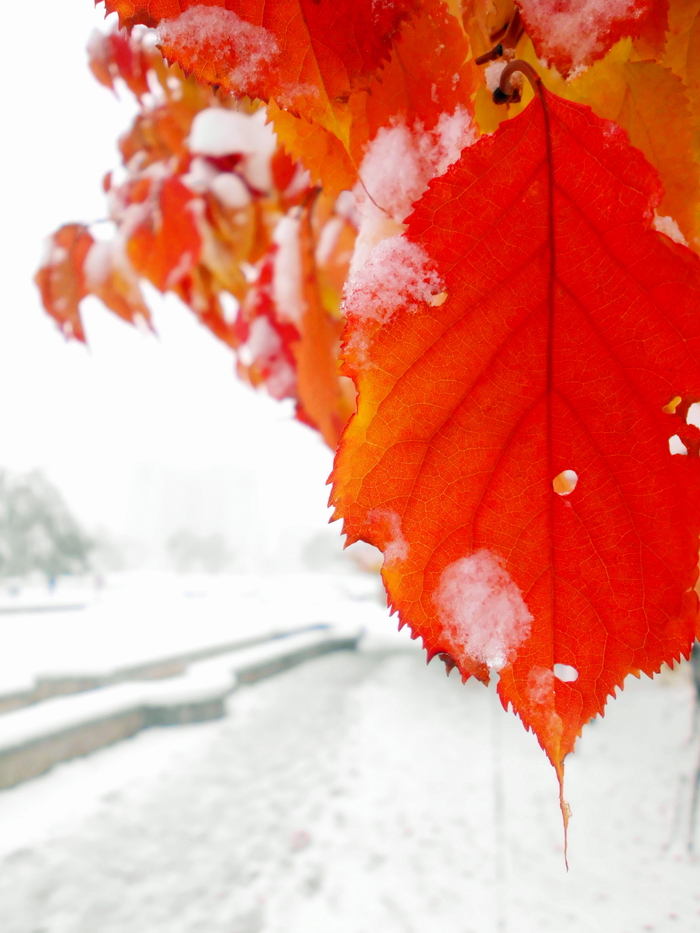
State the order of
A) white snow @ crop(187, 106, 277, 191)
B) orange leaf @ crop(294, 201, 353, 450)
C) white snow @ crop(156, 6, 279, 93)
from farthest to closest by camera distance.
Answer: white snow @ crop(187, 106, 277, 191)
orange leaf @ crop(294, 201, 353, 450)
white snow @ crop(156, 6, 279, 93)

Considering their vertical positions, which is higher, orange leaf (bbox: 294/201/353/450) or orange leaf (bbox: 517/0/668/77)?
orange leaf (bbox: 517/0/668/77)

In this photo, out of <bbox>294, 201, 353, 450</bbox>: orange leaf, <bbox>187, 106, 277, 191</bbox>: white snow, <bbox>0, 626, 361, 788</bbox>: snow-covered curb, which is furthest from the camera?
<bbox>0, 626, 361, 788</bbox>: snow-covered curb

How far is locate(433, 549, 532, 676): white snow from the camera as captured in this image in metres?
0.12

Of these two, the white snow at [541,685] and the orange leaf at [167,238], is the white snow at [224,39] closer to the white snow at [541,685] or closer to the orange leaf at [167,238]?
the white snow at [541,685]

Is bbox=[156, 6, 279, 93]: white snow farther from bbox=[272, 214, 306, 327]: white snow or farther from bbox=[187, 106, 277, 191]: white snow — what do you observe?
bbox=[187, 106, 277, 191]: white snow

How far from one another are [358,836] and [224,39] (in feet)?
8.26

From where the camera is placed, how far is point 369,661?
646cm

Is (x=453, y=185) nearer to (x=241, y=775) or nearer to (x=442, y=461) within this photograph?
(x=442, y=461)

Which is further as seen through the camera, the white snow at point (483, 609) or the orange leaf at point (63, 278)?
the orange leaf at point (63, 278)

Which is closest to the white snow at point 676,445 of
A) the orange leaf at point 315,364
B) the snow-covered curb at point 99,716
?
the orange leaf at point 315,364

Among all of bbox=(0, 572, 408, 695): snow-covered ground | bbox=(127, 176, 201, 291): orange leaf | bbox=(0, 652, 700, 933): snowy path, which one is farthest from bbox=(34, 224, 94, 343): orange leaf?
bbox=(0, 572, 408, 695): snow-covered ground

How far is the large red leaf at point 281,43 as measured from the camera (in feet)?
0.37

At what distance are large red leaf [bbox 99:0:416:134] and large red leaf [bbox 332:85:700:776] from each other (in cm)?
3

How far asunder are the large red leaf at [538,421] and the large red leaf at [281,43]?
0.03 m
